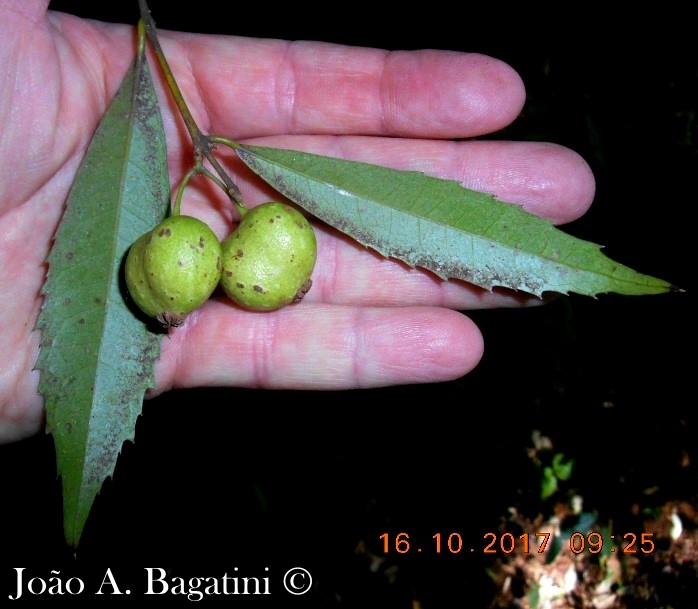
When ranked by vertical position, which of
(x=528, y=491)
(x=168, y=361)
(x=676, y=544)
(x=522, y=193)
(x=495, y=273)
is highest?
(x=522, y=193)

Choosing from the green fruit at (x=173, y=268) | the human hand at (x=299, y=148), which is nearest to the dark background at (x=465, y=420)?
the human hand at (x=299, y=148)

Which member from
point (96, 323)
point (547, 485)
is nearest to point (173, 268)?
point (96, 323)

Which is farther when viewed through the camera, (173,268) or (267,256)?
(267,256)

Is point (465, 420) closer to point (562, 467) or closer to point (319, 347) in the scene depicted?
point (562, 467)

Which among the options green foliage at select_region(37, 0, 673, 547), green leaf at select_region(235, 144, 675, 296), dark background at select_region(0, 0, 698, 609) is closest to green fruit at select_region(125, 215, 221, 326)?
green foliage at select_region(37, 0, 673, 547)

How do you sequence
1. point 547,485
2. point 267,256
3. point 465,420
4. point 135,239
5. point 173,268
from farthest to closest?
point 547,485
point 465,420
point 135,239
point 267,256
point 173,268

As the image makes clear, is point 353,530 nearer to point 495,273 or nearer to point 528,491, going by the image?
point 528,491

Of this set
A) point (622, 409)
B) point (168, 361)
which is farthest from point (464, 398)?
point (168, 361)
